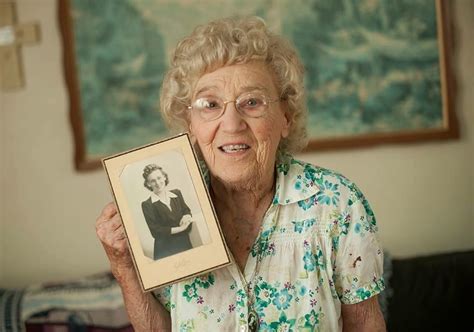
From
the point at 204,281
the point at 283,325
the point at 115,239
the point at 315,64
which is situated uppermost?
the point at 315,64

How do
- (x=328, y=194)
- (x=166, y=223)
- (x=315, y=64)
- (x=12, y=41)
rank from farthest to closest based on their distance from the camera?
(x=315, y=64), (x=12, y=41), (x=328, y=194), (x=166, y=223)

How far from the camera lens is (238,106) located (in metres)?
1.24

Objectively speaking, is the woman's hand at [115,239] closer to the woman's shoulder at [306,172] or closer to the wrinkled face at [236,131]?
the wrinkled face at [236,131]

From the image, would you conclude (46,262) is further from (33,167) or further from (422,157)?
(422,157)

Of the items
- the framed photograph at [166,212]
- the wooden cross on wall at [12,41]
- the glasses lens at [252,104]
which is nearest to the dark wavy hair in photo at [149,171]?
the framed photograph at [166,212]

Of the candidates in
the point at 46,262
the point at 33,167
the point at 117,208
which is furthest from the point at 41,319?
the point at 117,208

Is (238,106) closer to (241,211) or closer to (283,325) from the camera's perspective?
(241,211)

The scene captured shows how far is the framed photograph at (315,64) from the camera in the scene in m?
2.46

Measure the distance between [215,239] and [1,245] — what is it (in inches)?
64.7

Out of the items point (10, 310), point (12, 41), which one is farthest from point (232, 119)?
point (12, 41)

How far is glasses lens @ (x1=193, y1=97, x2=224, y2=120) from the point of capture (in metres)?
1.25

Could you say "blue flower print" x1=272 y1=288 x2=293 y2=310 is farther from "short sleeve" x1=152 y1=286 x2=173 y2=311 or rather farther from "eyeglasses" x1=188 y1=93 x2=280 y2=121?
"eyeglasses" x1=188 y1=93 x2=280 y2=121

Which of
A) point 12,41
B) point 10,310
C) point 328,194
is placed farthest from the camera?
point 12,41

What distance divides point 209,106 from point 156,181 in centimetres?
20
